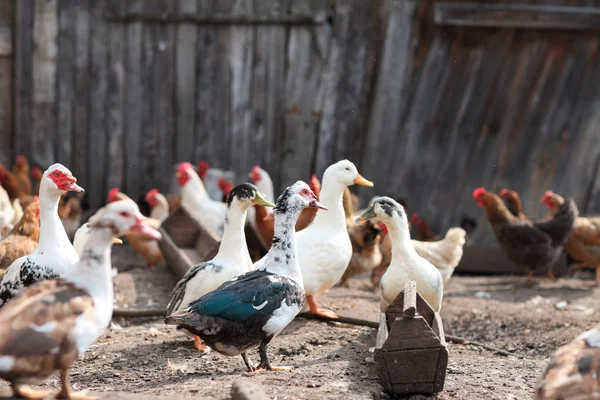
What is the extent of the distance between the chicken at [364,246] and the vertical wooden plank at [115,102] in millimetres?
3253

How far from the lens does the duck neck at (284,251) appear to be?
501cm

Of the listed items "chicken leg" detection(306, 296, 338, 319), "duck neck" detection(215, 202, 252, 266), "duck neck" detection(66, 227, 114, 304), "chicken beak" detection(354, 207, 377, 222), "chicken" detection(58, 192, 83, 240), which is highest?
"duck neck" detection(66, 227, 114, 304)

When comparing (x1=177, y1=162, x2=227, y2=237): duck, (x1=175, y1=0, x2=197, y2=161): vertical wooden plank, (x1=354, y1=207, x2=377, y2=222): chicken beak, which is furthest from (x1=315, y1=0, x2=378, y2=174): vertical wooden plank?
(x1=354, y1=207, x2=377, y2=222): chicken beak

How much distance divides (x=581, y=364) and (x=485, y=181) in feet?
19.0

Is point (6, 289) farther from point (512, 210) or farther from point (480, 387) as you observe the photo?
point (512, 210)

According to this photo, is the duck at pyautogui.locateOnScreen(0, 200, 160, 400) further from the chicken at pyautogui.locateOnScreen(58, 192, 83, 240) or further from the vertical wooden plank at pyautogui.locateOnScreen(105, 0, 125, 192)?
the vertical wooden plank at pyautogui.locateOnScreen(105, 0, 125, 192)

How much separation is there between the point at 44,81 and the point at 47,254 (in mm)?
4297

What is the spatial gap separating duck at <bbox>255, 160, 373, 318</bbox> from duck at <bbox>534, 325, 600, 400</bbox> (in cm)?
238

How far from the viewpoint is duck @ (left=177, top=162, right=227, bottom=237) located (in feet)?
27.4

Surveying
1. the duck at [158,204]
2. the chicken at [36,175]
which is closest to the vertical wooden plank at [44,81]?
the chicken at [36,175]

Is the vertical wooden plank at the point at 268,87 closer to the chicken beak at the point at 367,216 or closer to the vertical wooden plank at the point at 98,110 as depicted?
the vertical wooden plank at the point at 98,110

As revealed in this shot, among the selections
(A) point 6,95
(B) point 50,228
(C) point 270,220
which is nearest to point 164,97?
(A) point 6,95

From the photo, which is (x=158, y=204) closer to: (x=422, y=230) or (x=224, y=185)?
(x=224, y=185)

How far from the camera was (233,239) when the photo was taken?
5402 mm
